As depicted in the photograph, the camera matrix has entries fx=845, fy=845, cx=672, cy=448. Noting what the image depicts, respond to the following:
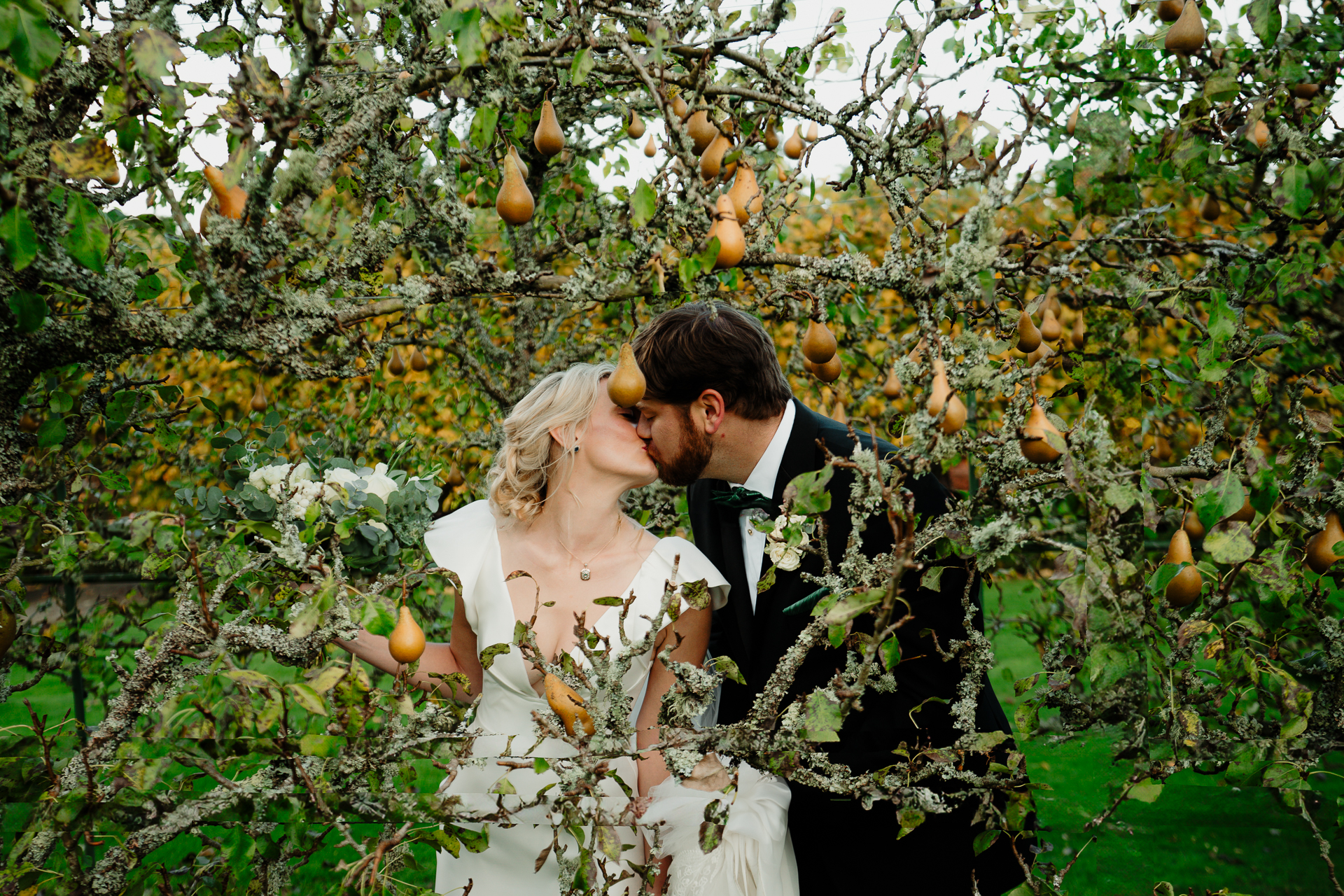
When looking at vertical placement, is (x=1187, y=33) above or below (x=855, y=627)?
above

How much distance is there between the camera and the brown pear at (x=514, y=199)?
1.77m

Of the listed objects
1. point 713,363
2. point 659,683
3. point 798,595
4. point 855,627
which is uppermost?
point 713,363

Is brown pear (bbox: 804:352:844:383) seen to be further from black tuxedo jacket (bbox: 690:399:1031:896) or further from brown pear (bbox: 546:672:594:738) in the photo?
brown pear (bbox: 546:672:594:738)

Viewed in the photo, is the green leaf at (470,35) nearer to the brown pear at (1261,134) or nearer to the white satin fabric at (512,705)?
the white satin fabric at (512,705)

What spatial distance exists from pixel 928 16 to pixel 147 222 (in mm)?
1647

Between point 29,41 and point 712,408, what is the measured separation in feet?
5.70

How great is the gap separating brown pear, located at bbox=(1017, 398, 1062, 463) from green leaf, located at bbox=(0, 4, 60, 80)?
140 cm

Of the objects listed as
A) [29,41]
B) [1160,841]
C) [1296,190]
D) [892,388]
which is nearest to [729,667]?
[29,41]

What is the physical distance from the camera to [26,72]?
39.6 inches

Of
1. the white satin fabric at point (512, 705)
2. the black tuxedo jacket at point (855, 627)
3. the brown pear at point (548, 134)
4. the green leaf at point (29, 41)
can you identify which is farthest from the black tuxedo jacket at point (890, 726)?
the green leaf at point (29, 41)

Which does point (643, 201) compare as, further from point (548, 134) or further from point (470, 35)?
point (548, 134)

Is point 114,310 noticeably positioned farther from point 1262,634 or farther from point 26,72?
point 1262,634

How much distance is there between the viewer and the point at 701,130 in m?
1.69

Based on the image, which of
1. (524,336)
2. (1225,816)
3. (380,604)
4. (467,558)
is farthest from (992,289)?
(1225,816)
